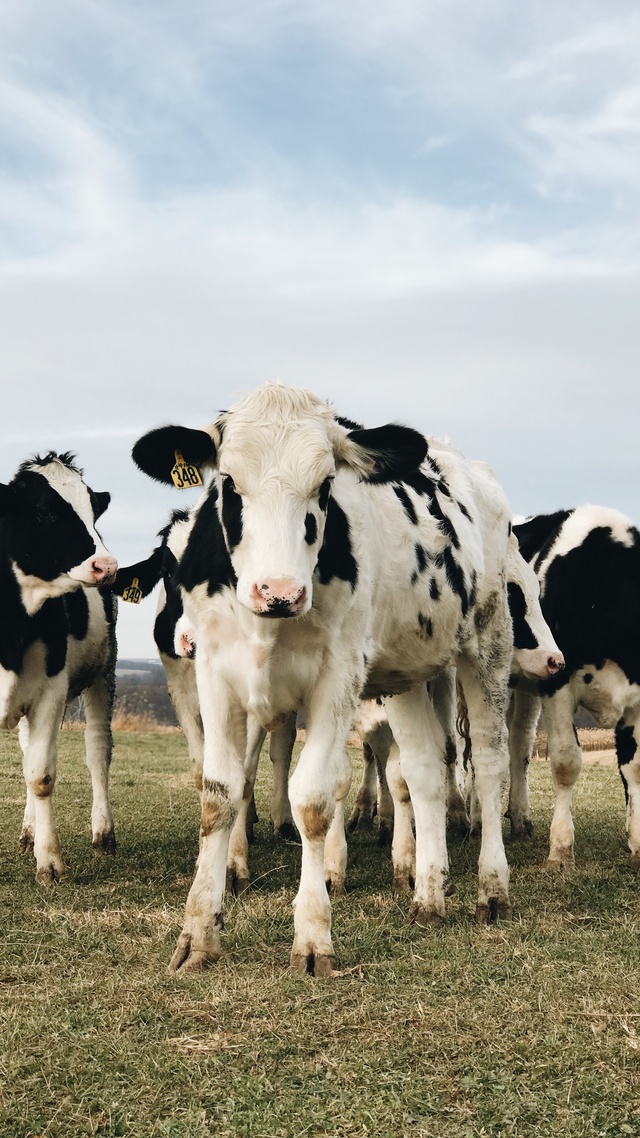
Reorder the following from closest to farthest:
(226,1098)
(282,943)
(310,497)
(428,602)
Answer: (226,1098)
(310,497)
(282,943)
(428,602)

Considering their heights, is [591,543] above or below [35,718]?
above

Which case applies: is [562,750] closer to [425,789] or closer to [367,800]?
[425,789]

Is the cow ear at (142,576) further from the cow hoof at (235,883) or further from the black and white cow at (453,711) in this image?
the cow hoof at (235,883)

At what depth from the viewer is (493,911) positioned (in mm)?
6664

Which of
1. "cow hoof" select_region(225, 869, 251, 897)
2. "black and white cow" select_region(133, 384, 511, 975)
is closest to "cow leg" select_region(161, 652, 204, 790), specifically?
"cow hoof" select_region(225, 869, 251, 897)

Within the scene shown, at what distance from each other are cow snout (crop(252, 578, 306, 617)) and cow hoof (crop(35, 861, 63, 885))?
3758mm

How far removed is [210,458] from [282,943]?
2.49m

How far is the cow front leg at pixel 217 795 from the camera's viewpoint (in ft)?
18.1

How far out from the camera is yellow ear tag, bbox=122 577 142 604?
996 cm

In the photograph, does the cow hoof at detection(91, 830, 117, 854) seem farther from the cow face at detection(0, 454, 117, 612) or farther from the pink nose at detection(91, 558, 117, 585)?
the pink nose at detection(91, 558, 117, 585)

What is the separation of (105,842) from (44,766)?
4.15 ft

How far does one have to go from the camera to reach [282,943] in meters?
5.82

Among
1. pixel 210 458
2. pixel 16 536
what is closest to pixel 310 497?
pixel 210 458

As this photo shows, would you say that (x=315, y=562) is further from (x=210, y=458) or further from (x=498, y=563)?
(x=498, y=563)
